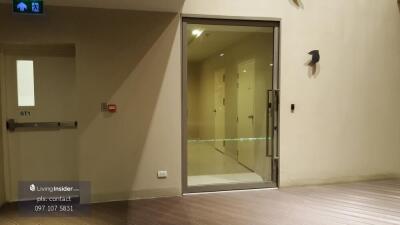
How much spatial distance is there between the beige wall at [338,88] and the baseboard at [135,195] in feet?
5.29

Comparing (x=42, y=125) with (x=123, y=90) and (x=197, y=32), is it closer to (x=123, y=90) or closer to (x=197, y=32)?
(x=123, y=90)

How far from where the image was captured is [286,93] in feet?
13.3

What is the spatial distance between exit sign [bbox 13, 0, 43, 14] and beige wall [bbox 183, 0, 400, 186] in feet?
7.39

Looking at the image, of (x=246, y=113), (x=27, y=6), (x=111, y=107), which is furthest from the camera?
(x=246, y=113)

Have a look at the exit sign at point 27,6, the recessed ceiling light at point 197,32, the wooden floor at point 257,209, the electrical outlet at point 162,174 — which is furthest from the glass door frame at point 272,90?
the exit sign at point 27,6

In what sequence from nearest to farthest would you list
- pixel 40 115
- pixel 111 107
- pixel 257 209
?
1. pixel 257 209
2. pixel 111 107
3. pixel 40 115

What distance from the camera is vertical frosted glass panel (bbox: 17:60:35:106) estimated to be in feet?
11.8

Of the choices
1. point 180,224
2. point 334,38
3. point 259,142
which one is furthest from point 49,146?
point 334,38

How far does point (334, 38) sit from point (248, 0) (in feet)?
4.56

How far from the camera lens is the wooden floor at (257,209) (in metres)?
3.03

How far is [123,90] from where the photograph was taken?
3.60m

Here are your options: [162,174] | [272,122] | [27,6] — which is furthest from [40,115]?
[272,122]

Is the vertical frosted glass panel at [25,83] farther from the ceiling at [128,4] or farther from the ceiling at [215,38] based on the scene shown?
the ceiling at [215,38]

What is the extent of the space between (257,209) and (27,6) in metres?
3.41
